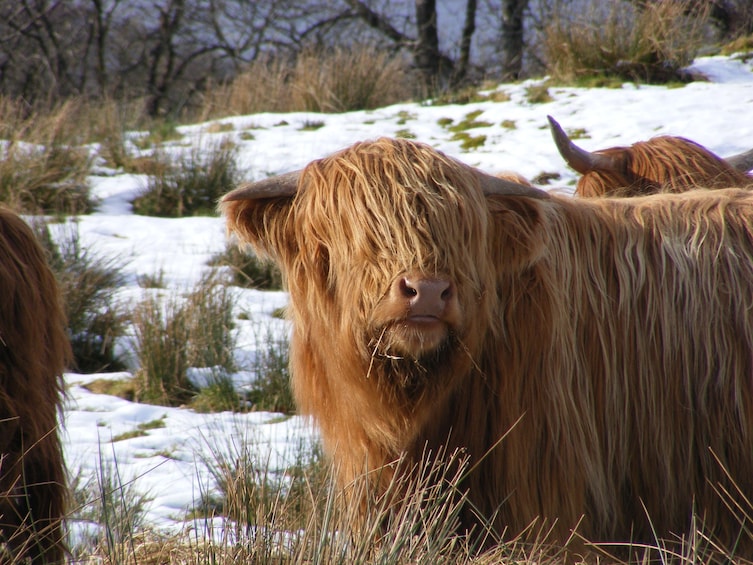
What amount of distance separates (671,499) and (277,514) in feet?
3.91

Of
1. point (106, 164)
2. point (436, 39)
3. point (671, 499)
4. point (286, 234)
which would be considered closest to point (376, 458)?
point (286, 234)

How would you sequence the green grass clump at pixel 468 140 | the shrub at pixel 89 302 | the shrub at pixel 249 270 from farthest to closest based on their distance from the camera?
1. the green grass clump at pixel 468 140
2. the shrub at pixel 249 270
3. the shrub at pixel 89 302

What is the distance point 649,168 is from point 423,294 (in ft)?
5.58

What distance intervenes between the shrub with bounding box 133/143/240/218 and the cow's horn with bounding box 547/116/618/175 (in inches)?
→ 159

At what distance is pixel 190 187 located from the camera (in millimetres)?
6988

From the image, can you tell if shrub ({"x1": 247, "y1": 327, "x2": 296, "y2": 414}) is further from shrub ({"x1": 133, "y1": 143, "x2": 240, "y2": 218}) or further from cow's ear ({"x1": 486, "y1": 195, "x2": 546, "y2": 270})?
shrub ({"x1": 133, "y1": 143, "x2": 240, "y2": 218})

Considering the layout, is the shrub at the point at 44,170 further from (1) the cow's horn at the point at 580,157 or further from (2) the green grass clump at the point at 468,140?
(1) the cow's horn at the point at 580,157

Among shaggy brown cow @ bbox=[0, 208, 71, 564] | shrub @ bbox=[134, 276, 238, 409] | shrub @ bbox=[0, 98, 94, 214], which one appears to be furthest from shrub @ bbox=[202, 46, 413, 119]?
shaggy brown cow @ bbox=[0, 208, 71, 564]

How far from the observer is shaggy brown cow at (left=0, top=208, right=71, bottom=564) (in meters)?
2.15

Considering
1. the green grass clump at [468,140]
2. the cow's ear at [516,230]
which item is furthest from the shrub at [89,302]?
the green grass clump at [468,140]

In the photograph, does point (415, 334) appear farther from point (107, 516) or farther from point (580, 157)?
point (580, 157)

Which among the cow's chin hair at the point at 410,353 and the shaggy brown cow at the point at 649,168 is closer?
the cow's chin hair at the point at 410,353

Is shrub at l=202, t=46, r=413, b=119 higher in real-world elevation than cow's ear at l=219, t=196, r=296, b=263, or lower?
higher

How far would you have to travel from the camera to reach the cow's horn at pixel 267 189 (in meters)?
2.32
